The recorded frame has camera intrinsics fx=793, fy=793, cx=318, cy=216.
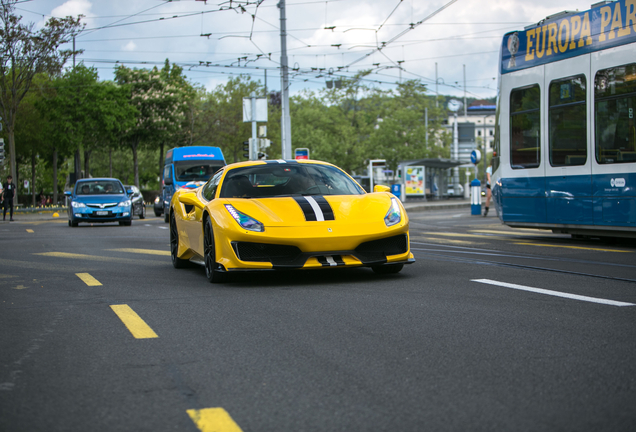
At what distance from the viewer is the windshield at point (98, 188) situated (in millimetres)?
23469

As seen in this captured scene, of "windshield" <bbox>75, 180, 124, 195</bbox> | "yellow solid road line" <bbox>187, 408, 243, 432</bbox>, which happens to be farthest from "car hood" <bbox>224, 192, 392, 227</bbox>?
"windshield" <bbox>75, 180, 124, 195</bbox>

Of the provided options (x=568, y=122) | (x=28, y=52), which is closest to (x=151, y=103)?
(x=28, y=52)

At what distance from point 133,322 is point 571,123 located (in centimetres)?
874

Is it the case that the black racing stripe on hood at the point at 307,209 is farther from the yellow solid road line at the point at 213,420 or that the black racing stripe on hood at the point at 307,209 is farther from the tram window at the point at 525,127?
the tram window at the point at 525,127

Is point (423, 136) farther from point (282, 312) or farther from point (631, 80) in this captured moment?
point (282, 312)

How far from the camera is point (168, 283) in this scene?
26.3 feet

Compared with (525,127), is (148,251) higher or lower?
lower

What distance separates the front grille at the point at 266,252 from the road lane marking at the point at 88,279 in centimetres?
165

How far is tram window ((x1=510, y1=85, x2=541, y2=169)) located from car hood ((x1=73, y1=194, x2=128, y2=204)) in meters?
12.9

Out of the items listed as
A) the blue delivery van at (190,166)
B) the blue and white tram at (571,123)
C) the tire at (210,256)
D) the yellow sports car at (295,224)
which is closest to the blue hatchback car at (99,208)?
the blue delivery van at (190,166)

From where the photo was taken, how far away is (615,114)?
37.3 feet

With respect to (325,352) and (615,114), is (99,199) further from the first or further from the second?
(325,352)

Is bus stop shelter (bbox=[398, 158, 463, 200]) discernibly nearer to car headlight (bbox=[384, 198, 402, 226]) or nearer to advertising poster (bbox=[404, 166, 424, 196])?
advertising poster (bbox=[404, 166, 424, 196])

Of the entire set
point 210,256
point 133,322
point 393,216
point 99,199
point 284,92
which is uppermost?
point 284,92
